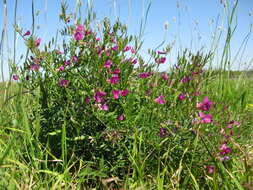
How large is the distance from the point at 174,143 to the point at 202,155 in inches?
8.1

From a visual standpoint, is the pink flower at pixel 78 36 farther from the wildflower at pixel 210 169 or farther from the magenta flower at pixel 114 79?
the wildflower at pixel 210 169

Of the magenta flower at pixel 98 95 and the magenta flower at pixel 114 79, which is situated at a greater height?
the magenta flower at pixel 114 79

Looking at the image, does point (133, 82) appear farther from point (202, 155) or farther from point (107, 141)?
point (202, 155)

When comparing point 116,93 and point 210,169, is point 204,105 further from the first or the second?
point 116,93

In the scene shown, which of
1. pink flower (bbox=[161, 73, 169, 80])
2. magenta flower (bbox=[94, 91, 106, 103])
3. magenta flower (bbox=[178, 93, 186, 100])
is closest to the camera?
magenta flower (bbox=[94, 91, 106, 103])

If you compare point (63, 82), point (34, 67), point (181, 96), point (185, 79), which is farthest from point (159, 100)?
point (34, 67)

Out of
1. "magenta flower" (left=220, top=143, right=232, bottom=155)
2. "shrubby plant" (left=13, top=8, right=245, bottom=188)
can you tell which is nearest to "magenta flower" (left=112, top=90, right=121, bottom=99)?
"shrubby plant" (left=13, top=8, right=245, bottom=188)

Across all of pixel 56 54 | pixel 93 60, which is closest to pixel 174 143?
pixel 93 60

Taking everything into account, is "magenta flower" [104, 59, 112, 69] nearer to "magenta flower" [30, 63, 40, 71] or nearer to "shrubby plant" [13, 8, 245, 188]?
"shrubby plant" [13, 8, 245, 188]

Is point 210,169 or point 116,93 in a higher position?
point 116,93

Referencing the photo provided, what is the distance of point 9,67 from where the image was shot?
1.95 meters

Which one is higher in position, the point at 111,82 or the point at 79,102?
the point at 111,82

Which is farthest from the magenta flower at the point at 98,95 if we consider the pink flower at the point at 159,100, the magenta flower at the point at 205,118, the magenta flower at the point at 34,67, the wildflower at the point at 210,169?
the wildflower at the point at 210,169

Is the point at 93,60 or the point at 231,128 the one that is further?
the point at 231,128
